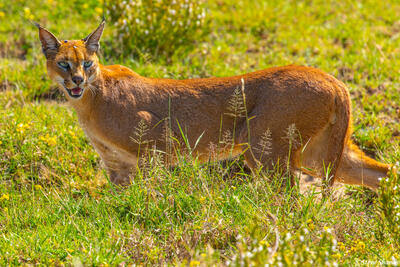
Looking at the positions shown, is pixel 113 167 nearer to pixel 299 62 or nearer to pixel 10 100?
pixel 10 100

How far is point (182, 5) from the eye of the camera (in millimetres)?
7699

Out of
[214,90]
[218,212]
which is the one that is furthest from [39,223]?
[214,90]

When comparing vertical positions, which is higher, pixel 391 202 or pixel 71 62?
pixel 71 62

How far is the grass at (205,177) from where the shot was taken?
4156mm

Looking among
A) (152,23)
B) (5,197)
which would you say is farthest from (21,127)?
(152,23)

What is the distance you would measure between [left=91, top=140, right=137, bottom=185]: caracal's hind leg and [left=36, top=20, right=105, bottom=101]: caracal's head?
23.6 inches

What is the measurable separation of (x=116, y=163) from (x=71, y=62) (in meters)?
1.15

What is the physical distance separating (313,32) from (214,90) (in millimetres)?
3854

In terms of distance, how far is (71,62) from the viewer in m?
5.09

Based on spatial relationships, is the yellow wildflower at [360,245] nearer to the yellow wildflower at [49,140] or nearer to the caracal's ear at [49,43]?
the caracal's ear at [49,43]

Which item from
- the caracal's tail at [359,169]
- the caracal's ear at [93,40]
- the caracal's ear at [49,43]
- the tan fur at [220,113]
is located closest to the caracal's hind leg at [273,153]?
the tan fur at [220,113]

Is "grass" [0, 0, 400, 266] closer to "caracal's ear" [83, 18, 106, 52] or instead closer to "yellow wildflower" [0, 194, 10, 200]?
"yellow wildflower" [0, 194, 10, 200]

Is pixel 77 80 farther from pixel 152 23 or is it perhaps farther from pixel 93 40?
pixel 152 23

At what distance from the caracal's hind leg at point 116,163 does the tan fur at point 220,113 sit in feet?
0.03
